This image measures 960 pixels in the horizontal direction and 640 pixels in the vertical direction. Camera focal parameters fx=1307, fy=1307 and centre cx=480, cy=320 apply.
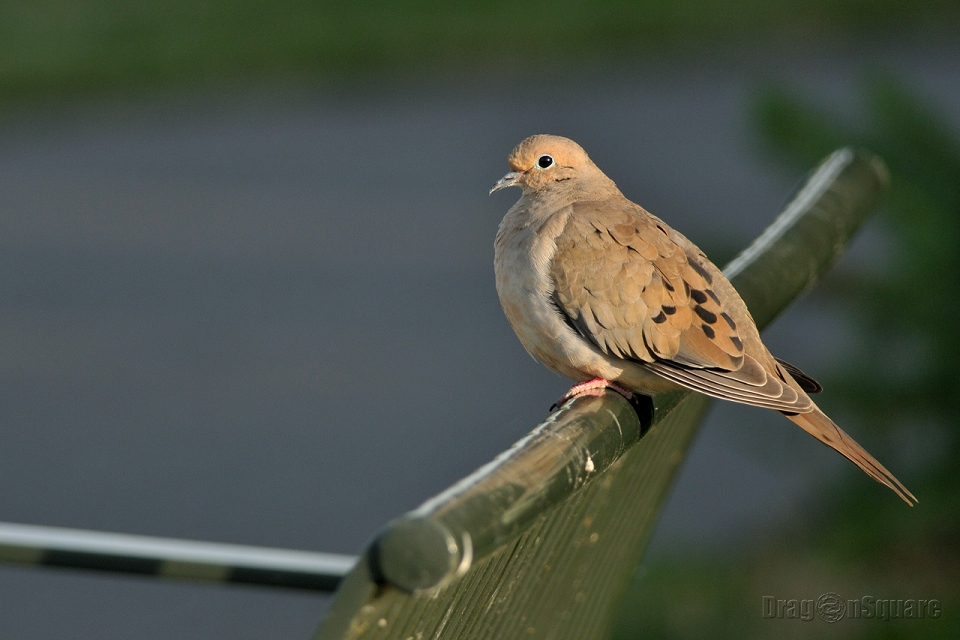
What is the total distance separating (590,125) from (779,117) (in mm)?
8017

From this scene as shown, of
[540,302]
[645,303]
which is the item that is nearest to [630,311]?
[645,303]

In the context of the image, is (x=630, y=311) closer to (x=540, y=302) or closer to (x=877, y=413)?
(x=540, y=302)

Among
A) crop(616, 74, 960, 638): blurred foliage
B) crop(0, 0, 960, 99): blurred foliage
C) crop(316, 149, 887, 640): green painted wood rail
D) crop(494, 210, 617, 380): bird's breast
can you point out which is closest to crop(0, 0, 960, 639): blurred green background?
crop(616, 74, 960, 638): blurred foliage

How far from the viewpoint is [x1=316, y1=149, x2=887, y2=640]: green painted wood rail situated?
43.1 inches

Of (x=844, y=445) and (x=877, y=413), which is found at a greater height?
(x=844, y=445)

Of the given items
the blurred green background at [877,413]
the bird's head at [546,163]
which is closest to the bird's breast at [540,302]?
the bird's head at [546,163]

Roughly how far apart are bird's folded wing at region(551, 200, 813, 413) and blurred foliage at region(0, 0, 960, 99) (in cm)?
1226

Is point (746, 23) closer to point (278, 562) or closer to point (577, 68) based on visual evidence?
point (577, 68)

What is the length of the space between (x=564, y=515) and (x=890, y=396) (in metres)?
3.32

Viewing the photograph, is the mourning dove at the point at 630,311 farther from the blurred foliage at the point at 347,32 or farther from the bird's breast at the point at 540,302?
the blurred foliage at the point at 347,32

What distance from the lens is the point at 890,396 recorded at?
15.4ft

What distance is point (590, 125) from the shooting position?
12.7m

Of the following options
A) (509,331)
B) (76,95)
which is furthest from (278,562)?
(76,95)

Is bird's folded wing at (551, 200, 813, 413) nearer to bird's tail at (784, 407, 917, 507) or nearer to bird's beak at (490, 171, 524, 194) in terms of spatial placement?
bird's tail at (784, 407, 917, 507)
